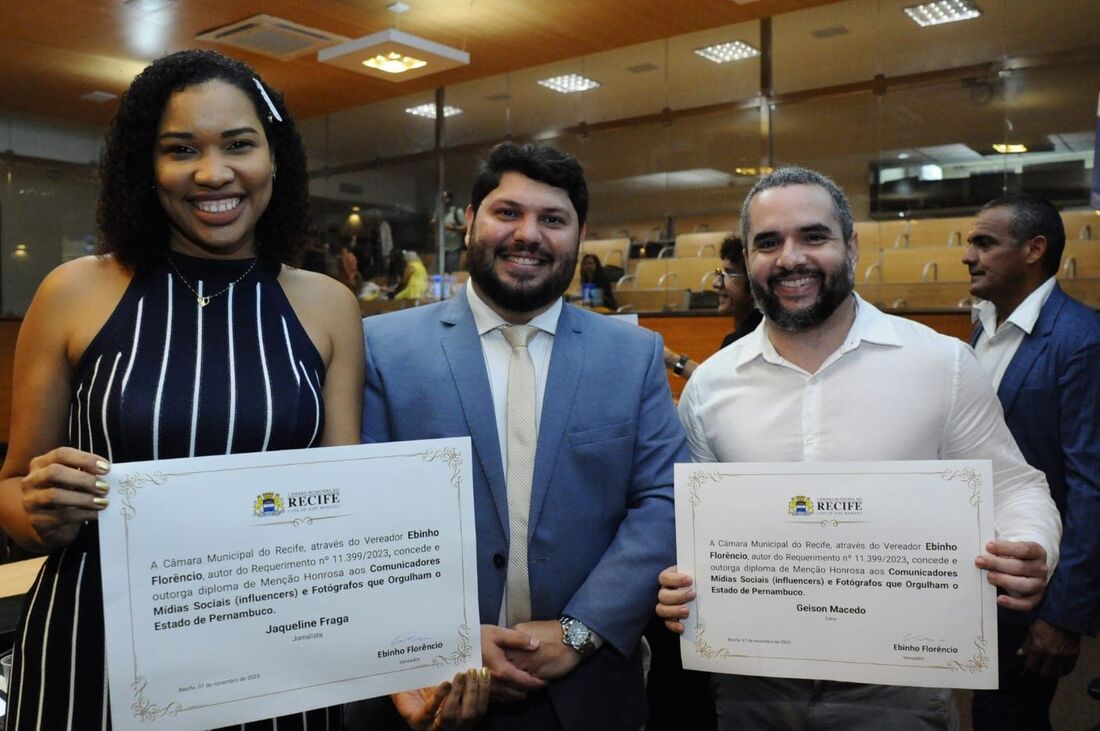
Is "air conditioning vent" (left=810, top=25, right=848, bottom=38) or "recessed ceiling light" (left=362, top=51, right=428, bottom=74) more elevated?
"air conditioning vent" (left=810, top=25, right=848, bottom=38)

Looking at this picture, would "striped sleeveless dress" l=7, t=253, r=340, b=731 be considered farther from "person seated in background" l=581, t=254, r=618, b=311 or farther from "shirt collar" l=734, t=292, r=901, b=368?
"person seated in background" l=581, t=254, r=618, b=311

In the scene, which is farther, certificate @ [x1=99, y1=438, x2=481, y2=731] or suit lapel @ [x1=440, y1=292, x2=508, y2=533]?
suit lapel @ [x1=440, y1=292, x2=508, y2=533]

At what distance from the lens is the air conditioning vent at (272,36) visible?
7223 millimetres

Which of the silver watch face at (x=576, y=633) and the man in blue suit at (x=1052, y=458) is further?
the man in blue suit at (x=1052, y=458)

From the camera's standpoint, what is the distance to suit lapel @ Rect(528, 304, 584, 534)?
163 centimetres

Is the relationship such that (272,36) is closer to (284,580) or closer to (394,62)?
(394,62)

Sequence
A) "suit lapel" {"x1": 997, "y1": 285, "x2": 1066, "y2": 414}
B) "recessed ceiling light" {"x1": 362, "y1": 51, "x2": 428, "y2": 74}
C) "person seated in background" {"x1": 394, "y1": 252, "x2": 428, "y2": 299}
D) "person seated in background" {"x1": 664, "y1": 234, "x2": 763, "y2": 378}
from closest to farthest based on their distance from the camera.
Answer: "suit lapel" {"x1": 997, "y1": 285, "x2": 1066, "y2": 414}, "person seated in background" {"x1": 664, "y1": 234, "x2": 763, "y2": 378}, "recessed ceiling light" {"x1": 362, "y1": 51, "x2": 428, "y2": 74}, "person seated in background" {"x1": 394, "y1": 252, "x2": 428, "y2": 299}

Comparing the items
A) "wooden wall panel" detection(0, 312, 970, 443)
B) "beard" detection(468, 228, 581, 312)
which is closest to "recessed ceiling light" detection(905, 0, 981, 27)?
"wooden wall panel" detection(0, 312, 970, 443)

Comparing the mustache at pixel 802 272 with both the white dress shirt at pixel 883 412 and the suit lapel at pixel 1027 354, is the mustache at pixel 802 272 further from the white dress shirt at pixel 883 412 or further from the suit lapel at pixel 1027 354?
the suit lapel at pixel 1027 354

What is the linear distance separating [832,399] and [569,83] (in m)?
9.05

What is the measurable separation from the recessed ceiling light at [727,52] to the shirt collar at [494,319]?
8.03 m

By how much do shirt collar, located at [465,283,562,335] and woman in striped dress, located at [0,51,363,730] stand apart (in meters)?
0.34

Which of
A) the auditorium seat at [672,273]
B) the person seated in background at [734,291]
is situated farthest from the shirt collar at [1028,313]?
the auditorium seat at [672,273]

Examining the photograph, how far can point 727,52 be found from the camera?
906 cm
